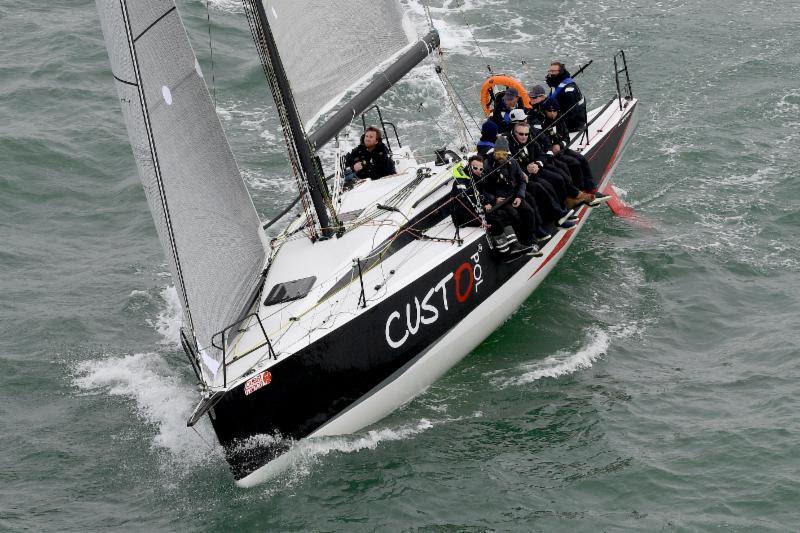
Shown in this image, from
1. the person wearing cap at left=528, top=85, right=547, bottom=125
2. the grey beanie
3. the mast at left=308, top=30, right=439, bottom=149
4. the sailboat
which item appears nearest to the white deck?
the sailboat

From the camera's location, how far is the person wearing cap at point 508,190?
37.3 feet

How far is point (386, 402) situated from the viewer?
33.7 feet

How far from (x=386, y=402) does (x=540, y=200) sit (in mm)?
3314

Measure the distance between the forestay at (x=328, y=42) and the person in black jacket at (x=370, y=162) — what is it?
1575mm

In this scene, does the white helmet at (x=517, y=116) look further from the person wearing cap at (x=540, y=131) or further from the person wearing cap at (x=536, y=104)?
the person wearing cap at (x=536, y=104)

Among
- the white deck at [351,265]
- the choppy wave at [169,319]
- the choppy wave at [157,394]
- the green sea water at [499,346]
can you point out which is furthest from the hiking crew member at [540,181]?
the choppy wave at [157,394]

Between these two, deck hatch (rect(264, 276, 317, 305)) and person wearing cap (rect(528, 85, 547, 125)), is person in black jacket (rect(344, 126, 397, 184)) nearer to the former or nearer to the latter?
person wearing cap (rect(528, 85, 547, 125))

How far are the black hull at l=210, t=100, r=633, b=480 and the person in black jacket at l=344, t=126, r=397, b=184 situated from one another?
2211mm

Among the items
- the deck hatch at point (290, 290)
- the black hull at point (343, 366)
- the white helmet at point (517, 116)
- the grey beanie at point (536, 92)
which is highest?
the white helmet at point (517, 116)

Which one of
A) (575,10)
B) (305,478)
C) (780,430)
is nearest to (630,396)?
(780,430)

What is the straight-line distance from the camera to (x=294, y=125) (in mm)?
10727

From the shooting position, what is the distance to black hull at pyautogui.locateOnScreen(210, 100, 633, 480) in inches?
365

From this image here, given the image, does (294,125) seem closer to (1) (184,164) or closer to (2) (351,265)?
(2) (351,265)

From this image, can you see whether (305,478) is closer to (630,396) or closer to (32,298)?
(630,396)
